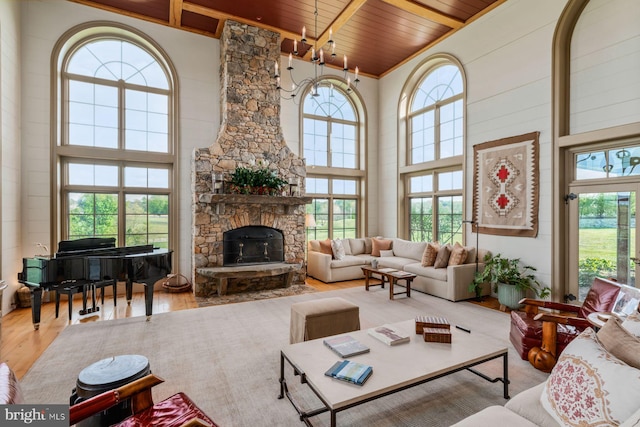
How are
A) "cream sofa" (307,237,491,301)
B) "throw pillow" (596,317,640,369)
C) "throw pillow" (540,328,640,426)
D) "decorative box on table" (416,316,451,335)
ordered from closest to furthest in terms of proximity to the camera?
"throw pillow" (540,328,640,426) < "throw pillow" (596,317,640,369) < "decorative box on table" (416,316,451,335) < "cream sofa" (307,237,491,301)

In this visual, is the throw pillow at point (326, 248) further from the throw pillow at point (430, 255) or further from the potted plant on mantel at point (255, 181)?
the throw pillow at point (430, 255)

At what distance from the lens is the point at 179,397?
1.77 meters

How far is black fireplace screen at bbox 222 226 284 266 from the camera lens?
5918 mm

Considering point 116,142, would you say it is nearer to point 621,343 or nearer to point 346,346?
point 346,346

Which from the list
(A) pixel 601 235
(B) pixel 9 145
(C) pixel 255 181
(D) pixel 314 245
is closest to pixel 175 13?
(C) pixel 255 181

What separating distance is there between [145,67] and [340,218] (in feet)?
16.9

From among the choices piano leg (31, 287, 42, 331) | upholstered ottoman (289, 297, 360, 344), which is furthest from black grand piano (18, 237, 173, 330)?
upholstered ottoman (289, 297, 360, 344)

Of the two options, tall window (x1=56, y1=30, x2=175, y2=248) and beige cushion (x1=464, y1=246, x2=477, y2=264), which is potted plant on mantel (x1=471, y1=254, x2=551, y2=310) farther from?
tall window (x1=56, y1=30, x2=175, y2=248)

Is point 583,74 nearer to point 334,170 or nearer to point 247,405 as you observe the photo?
point 334,170

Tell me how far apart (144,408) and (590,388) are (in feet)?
7.11

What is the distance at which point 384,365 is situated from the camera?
2.10 metres

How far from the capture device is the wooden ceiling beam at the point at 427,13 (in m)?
5.18

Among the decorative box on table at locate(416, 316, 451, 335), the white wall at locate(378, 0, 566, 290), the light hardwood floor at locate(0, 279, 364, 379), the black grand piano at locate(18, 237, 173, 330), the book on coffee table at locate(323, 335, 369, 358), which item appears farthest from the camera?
the white wall at locate(378, 0, 566, 290)

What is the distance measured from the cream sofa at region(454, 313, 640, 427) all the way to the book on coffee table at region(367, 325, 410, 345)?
34.1 inches
